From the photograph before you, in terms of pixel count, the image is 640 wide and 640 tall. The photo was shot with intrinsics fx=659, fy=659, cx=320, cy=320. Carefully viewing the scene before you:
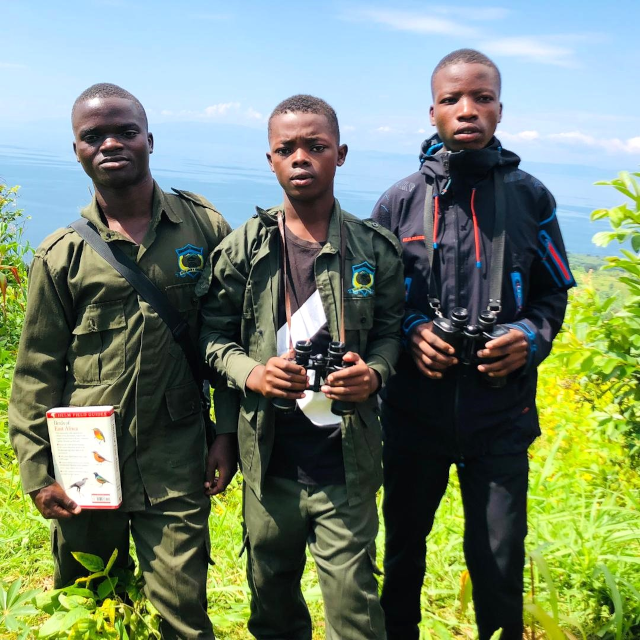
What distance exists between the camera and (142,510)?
270 centimetres

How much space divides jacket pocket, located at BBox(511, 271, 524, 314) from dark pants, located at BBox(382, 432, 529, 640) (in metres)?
0.59

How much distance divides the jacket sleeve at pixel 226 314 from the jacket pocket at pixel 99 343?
33cm

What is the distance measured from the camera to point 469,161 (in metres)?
2.50

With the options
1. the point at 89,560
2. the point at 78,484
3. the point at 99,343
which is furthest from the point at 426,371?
the point at 89,560

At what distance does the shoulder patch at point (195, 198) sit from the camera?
2.94 m

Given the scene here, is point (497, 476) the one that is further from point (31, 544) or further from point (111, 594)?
point (31, 544)

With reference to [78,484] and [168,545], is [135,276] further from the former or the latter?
[168,545]

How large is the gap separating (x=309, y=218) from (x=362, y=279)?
0.33 m

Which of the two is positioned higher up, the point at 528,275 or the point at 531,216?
the point at 531,216

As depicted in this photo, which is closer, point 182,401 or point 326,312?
point 326,312

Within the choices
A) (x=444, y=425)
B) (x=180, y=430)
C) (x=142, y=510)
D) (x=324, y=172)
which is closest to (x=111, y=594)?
(x=142, y=510)

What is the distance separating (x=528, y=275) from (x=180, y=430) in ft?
5.08

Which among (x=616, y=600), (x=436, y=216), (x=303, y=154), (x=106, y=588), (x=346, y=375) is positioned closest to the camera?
(x=346, y=375)

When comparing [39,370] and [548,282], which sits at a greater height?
[548,282]
